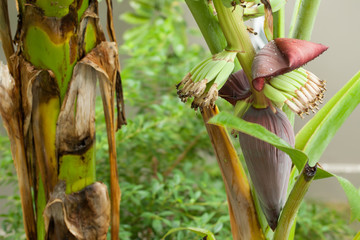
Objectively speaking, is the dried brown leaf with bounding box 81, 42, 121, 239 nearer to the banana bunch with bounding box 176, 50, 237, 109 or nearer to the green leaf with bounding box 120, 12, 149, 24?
the banana bunch with bounding box 176, 50, 237, 109

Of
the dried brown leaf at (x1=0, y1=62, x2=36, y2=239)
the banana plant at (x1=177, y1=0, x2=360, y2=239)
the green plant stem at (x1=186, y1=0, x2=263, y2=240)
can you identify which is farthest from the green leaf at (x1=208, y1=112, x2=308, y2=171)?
the dried brown leaf at (x1=0, y1=62, x2=36, y2=239)

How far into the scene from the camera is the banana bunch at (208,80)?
25 centimetres

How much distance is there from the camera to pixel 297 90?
0.25 meters

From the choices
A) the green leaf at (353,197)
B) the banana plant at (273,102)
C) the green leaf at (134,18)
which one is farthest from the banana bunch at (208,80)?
the green leaf at (134,18)

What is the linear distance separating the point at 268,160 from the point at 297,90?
0.19 feet

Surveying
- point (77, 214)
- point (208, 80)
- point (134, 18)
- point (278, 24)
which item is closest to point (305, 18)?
point (278, 24)

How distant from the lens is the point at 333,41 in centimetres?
140

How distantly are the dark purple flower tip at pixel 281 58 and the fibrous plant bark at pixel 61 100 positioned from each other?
15 cm

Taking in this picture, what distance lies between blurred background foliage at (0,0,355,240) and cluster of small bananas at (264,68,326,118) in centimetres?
41

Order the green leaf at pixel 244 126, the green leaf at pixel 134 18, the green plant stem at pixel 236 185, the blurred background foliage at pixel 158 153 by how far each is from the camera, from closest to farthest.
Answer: the green leaf at pixel 244 126, the green plant stem at pixel 236 185, the blurred background foliage at pixel 158 153, the green leaf at pixel 134 18

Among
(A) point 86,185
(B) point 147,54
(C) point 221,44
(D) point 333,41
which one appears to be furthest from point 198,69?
(D) point 333,41

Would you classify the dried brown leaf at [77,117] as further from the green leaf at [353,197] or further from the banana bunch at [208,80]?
the green leaf at [353,197]

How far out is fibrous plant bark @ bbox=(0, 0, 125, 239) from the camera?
0.33 meters

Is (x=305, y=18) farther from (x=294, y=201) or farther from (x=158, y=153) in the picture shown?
(x=158, y=153)
